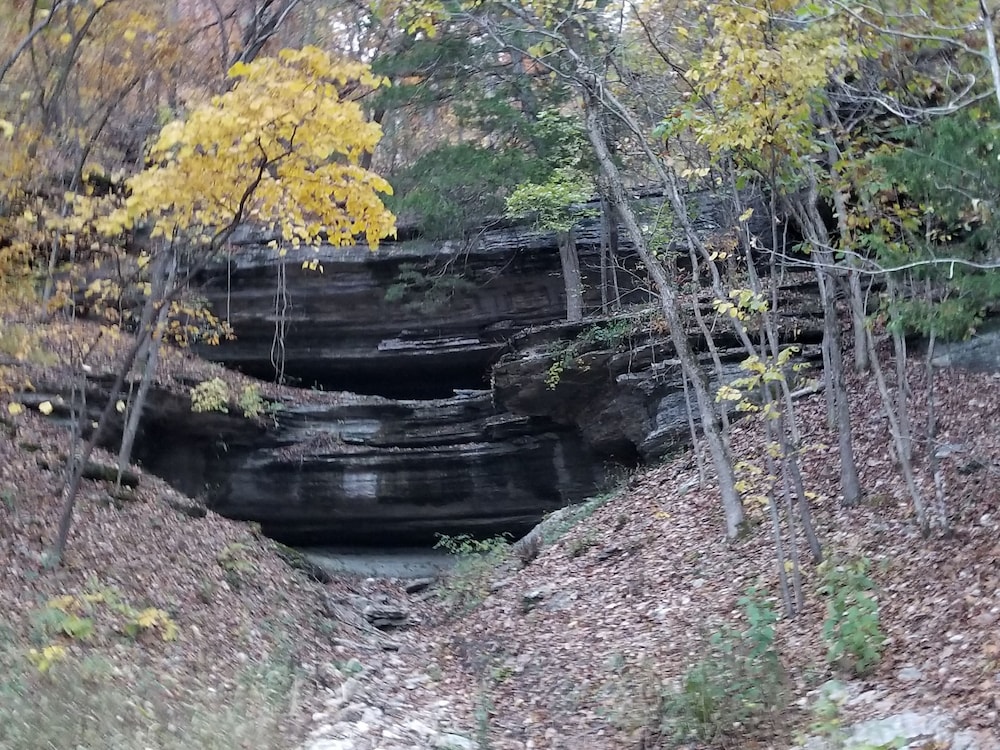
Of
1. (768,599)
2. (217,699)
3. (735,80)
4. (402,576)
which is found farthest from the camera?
(402,576)

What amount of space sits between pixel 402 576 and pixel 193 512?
5.92 m

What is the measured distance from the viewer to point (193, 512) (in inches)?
543

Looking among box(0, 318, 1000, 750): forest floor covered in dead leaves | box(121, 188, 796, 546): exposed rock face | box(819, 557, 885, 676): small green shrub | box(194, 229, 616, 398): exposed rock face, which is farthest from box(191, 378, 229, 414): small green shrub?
box(819, 557, 885, 676): small green shrub

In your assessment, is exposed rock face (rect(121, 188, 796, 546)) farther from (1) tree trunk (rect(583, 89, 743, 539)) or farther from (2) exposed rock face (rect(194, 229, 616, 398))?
(1) tree trunk (rect(583, 89, 743, 539))

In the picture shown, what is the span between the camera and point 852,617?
22.0 ft

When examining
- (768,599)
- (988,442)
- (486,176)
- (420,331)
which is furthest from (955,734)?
(420,331)

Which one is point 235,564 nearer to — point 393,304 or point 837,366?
point 837,366

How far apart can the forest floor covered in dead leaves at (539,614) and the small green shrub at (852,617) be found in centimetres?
10

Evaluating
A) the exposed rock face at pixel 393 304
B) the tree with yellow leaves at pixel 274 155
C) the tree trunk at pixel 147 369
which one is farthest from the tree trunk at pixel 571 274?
the tree with yellow leaves at pixel 274 155

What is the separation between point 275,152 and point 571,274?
37.0 feet

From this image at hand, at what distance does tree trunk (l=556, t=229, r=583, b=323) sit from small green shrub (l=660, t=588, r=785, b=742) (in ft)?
38.1

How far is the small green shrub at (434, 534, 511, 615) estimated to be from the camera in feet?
43.6

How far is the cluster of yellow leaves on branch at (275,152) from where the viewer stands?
7.43 m

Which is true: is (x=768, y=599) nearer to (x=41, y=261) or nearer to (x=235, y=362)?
(x=41, y=261)
